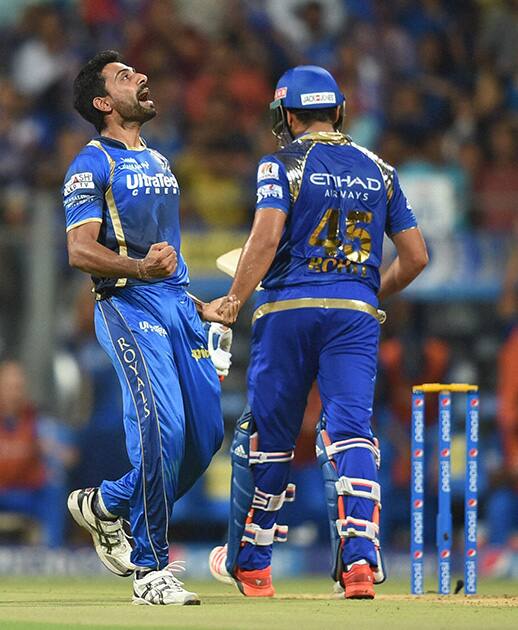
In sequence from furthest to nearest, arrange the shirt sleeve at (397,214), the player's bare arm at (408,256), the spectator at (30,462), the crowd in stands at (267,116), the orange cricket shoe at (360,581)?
the crowd in stands at (267,116) < the spectator at (30,462) < the player's bare arm at (408,256) < the shirt sleeve at (397,214) < the orange cricket shoe at (360,581)

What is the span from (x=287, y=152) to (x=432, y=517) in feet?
16.1

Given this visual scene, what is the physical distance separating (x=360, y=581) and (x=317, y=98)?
2015mm

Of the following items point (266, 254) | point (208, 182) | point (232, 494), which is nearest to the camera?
point (266, 254)

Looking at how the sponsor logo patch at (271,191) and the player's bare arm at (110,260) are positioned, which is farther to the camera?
the sponsor logo patch at (271,191)

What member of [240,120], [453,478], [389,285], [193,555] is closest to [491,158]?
[240,120]

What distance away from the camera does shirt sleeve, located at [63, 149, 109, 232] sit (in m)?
6.00

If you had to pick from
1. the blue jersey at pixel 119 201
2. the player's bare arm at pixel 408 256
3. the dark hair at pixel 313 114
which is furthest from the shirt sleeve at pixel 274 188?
the player's bare arm at pixel 408 256

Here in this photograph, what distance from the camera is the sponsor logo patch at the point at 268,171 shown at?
6.39 meters

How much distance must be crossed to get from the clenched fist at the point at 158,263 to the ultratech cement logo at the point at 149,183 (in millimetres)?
261

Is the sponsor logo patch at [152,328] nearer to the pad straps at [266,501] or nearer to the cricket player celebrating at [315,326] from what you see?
the cricket player celebrating at [315,326]

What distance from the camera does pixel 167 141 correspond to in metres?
12.8

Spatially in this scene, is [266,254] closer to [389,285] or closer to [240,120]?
[389,285]

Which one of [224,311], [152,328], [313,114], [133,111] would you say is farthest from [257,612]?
[313,114]

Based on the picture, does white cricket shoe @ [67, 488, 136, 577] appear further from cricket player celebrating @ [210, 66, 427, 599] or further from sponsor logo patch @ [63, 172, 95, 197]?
sponsor logo patch @ [63, 172, 95, 197]
